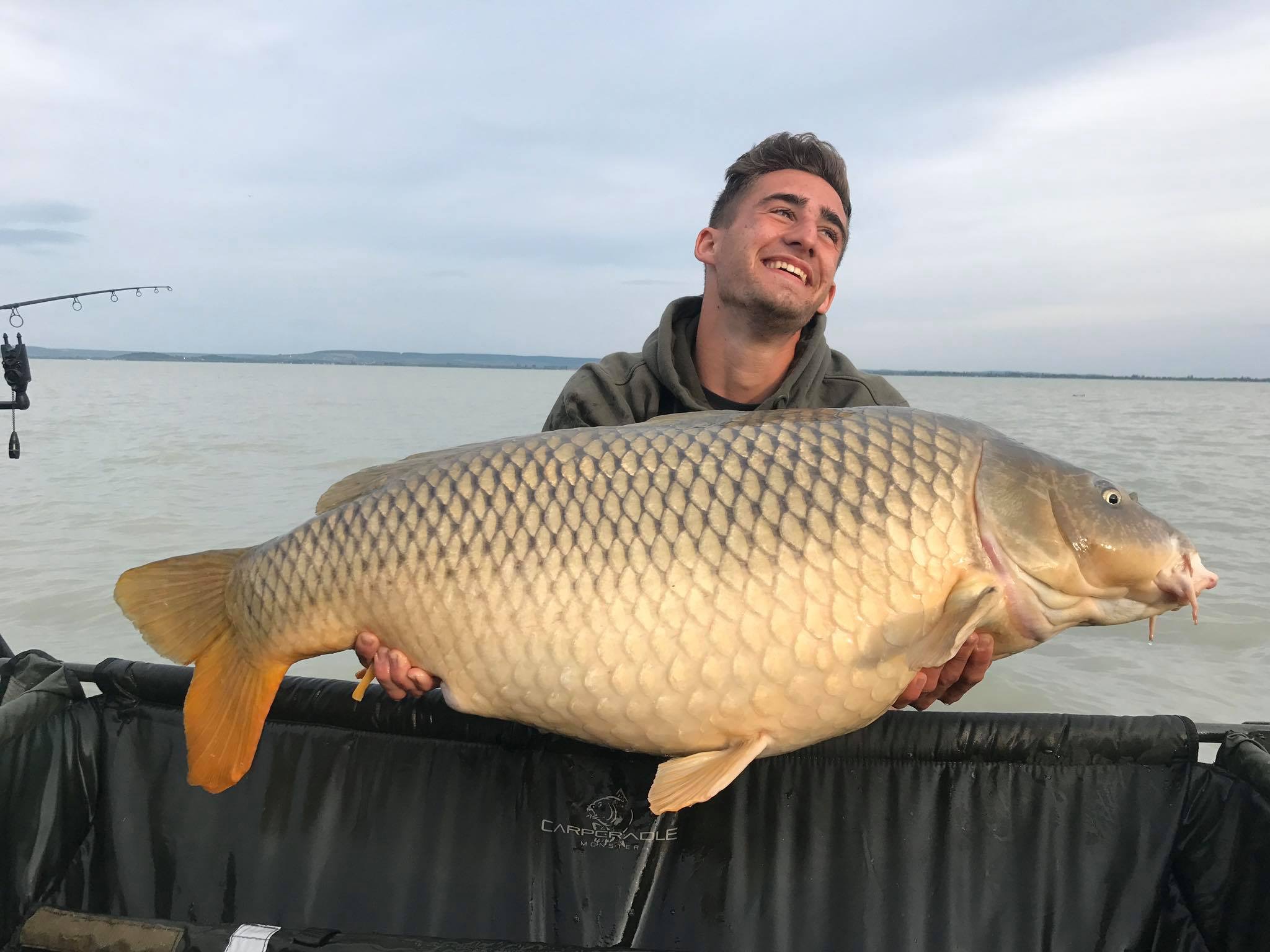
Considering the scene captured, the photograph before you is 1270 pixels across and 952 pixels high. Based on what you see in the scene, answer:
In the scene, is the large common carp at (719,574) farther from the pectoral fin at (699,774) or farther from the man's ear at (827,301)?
the man's ear at (827,301)

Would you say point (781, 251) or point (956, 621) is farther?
point (781, 251)

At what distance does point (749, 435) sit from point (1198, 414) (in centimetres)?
2316

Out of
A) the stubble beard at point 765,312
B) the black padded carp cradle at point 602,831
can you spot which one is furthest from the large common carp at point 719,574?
the stubble beard at point 765,312

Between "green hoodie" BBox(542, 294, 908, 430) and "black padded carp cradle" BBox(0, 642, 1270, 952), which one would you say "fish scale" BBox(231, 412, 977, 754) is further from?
"green hoodie" BBox(542, 294, 908, 430)

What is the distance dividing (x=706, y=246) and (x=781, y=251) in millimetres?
248

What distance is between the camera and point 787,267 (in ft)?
5.68

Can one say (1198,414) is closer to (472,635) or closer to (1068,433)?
(1068,433)

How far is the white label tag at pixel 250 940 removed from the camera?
2.89ft

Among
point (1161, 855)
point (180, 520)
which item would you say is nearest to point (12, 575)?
point (180, 520)

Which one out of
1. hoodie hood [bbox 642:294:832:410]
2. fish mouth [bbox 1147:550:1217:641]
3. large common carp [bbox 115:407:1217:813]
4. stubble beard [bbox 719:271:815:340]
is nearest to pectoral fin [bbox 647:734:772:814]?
large common carp [bbox 115:407:1217:813]

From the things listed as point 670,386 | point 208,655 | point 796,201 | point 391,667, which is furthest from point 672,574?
point 796,201

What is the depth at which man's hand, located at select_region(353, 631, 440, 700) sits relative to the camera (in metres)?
1.12

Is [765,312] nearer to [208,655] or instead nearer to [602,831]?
[602,831]

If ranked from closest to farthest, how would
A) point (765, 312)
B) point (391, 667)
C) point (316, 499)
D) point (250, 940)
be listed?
point (250, 940) < point (391, 667) < point (765, 312) < point (316, 499)
